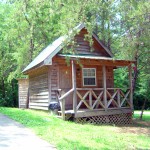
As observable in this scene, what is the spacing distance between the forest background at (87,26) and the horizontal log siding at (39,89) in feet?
9.78

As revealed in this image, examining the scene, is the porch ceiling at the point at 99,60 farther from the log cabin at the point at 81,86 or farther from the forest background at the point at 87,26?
the forest background at the point at 87,26

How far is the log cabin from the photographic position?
48.0 ft

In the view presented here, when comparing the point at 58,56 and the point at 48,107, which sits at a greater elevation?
the point at 58,56

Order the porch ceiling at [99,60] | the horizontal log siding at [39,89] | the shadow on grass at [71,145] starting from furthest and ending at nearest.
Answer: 1. the horizontal log siding at [39,89]
2. the porch ceiling at [99,60]
3. the shadow on grass at [71,145]

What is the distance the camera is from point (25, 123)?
1155 centimetres

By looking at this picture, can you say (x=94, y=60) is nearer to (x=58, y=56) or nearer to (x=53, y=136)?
(x=58, y=56)

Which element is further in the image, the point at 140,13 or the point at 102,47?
the point at 102,47

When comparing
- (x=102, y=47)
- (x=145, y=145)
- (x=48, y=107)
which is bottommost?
(x=145, y=145)

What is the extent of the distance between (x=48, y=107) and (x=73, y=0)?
7.57m

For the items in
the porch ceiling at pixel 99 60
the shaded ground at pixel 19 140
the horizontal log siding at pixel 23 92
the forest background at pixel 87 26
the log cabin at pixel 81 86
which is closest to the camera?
the shaded ground at pixel 19 140

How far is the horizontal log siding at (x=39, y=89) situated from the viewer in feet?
55.7

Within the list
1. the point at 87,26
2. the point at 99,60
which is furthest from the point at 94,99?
the point at 87,26

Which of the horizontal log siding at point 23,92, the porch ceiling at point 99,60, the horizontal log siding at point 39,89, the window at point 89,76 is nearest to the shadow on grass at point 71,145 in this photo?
the porch ceiling at point 99,60

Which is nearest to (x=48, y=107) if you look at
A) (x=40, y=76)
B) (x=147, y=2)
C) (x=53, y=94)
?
(x=53, y=94)
